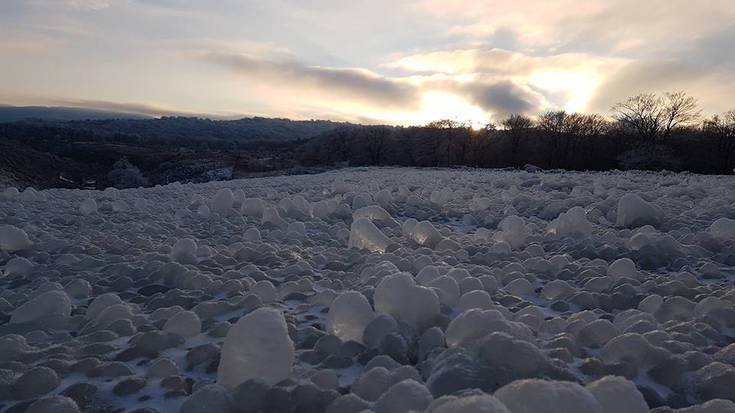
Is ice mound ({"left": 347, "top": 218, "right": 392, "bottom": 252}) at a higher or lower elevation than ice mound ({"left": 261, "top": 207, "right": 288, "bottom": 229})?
higher

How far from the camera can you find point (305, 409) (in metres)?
2.02

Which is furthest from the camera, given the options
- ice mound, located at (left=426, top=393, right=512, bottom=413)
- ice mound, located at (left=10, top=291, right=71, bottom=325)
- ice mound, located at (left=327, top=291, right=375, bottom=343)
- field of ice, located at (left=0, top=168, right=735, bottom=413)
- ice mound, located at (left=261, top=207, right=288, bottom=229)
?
ice mound, located at (left=261, top=207, right=288, bottom=229)

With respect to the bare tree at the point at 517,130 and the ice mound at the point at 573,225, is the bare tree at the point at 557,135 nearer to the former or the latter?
the bare tree at the point at 517,130

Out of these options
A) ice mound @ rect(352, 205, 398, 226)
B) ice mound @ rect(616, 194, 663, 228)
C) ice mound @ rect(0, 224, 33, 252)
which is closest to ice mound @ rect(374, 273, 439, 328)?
ice mound @ rect(352, 205, 398, 226)

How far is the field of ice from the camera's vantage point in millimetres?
2039

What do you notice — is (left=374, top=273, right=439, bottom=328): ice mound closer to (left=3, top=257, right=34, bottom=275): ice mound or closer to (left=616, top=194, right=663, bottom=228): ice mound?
(left=3, top=257, right=34, bottom=275): ice mound

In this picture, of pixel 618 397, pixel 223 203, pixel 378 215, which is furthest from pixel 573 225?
pixel 223 203

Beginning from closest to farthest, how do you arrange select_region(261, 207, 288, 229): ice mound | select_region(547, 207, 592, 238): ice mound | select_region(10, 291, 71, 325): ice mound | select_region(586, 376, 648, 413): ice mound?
select_region(586, 376, 648, 413): ice mound → select_region(10, 291, 71, 325): ice mound → select_region(547, 207, 592, 238): ice mound → select_region(261, 207, 288, 229): ice mound

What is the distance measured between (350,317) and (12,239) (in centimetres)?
453

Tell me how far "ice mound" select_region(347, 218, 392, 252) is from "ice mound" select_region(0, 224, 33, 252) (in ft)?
12.0

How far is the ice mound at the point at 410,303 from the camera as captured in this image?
2840mm

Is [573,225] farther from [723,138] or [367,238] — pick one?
[723,138]

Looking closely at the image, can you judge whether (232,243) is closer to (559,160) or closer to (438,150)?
(559,160)

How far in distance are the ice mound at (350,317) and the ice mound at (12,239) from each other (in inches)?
171
